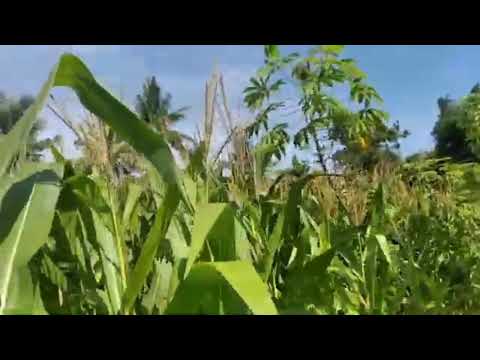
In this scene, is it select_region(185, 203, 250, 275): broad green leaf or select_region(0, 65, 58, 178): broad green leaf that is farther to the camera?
select_region(185, 203, 250, 275): broad green leaf

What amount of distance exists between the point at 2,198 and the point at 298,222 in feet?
2.95

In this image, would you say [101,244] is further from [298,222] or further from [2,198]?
[298,222]

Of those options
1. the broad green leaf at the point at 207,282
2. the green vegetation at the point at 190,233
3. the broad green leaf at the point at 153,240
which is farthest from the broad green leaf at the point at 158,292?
the broad green leaf at the point at 207,282

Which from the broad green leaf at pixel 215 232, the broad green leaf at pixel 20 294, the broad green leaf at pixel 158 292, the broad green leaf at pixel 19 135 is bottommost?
the broad green leaf at pixel 158 292

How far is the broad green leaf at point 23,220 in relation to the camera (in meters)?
0.55

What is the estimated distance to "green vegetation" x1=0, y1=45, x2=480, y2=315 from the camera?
22.3 inches

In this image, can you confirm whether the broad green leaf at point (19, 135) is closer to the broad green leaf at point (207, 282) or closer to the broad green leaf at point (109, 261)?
the broad green leaf at point (207, 282)

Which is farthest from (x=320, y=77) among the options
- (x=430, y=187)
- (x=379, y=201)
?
(x=379, y=201)

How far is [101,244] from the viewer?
2.90ft

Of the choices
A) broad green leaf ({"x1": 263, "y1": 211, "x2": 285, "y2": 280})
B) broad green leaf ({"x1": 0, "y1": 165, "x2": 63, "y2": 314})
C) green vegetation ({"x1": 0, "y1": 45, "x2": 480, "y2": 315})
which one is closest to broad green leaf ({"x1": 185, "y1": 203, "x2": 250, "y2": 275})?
green vegetation ({"x1": 0, "y1": 45, "x2": 480, "y2": 315})

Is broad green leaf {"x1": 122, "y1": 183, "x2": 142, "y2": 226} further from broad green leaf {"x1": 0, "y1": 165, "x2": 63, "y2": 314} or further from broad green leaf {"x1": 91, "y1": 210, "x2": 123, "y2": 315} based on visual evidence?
broad green leaf {"x1": 0, "y1": 165, "x2": 63, "y2": 314}

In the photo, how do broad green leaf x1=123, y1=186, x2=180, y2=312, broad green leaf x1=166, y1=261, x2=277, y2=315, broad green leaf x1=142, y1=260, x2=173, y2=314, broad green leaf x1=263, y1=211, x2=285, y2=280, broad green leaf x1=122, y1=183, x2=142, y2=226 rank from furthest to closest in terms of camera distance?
broad green leaf x1=122, y1=183, x2=142, y2=226, broad green leaf x1=263, y1=211, x2=285, y2=280, broad green leaf x1=142, y1=260, x2=173, y2=314, broad green leaf x1=123, y1=186, x2=180, y2=312, broad green leaf x1=166, y1=261, x2=277, y2=315

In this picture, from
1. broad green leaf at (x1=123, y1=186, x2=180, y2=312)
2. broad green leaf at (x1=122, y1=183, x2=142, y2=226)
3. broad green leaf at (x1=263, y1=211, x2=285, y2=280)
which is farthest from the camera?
broad green leaf at (x1=122, y1=183, x2=142, y2=226)
